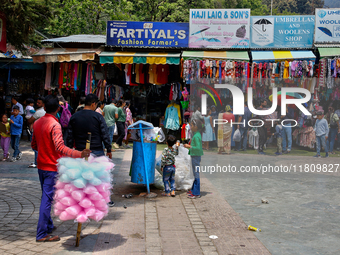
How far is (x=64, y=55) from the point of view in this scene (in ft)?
43.7

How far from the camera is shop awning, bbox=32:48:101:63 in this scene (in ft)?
42.9

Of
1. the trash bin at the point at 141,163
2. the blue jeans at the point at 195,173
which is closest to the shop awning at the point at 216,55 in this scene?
the trash bin at the point at 141,163

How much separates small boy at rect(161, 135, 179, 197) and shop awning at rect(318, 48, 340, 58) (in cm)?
854

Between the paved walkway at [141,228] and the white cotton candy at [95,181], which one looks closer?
the white cotton candy at [95,181]

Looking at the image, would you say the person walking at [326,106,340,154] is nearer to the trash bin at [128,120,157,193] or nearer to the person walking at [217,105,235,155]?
the person walking at [217,105,235,155]

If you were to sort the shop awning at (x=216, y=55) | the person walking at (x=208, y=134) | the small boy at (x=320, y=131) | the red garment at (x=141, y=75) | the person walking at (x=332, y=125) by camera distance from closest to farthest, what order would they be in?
the person walking at (x=208, y=134), the small boy at (x=320, y=131), the person walking at (x=332, y=125), the shop awning at (x=216, y=55), the red garment at (x=141, y=75)

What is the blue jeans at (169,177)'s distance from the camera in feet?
22.2

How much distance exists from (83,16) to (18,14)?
12839 millimetres

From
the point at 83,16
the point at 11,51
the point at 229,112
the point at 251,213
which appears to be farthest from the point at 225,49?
the point at 83,16

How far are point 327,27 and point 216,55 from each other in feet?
14.2

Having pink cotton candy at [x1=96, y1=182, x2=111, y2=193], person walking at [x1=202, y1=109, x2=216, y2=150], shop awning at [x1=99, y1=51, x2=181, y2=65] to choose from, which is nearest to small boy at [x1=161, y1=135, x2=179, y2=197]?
person walking at [x1=202, y1=109, x2=216, y2=150]

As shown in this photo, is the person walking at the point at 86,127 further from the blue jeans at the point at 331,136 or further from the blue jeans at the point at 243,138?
the blue jeans at the point at 331,136

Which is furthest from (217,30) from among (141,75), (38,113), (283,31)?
(38,113)

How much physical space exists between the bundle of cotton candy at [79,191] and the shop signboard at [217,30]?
33.8ft
